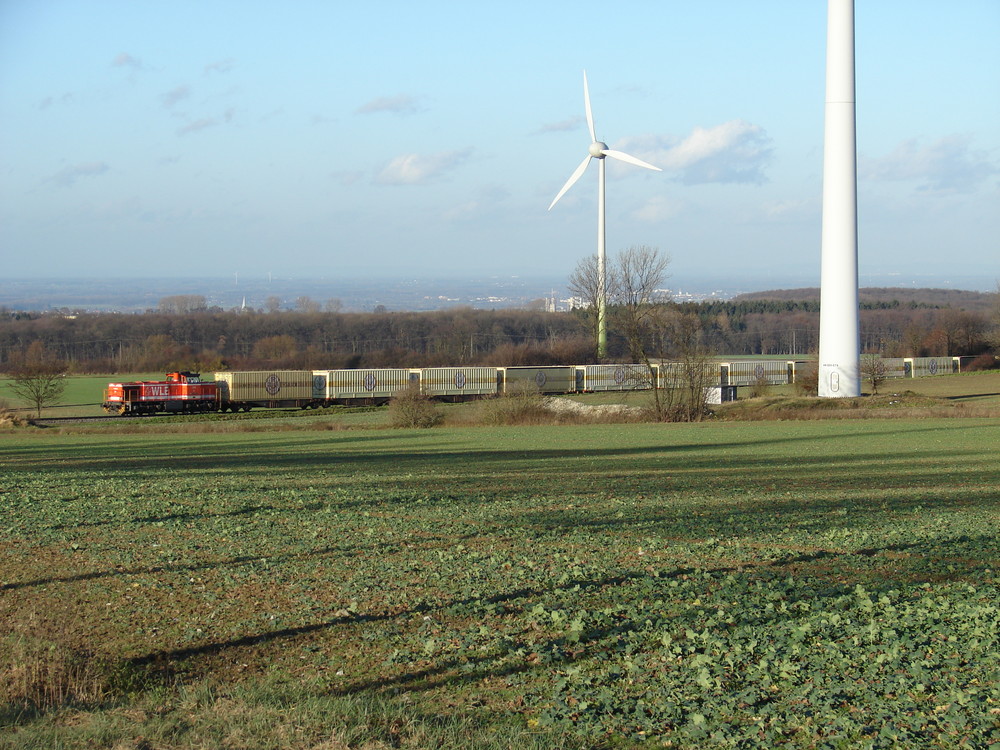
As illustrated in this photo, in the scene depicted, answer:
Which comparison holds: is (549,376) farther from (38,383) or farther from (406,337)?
(406,337)

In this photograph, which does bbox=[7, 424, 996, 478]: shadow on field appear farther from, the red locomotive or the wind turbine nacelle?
the wind turbine nacelle

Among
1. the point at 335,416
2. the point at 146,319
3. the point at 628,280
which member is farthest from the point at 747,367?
the point at 146,319

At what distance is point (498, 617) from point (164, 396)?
63.4m


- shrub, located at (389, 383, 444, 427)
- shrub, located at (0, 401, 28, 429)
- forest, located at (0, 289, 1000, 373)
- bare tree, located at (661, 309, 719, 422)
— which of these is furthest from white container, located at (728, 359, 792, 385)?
shrub, located at (0, 401, 28, 429)

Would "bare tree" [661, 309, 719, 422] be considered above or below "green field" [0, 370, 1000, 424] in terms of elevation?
above

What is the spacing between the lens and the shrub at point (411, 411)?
164ft

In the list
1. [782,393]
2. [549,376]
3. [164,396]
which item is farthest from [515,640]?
[549,376]

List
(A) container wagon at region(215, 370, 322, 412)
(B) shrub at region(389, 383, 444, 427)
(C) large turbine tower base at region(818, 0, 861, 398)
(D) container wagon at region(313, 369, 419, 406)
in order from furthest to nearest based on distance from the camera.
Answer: (D) container wagon at region(313, 369, 419, 406)
(A) container wagon at region(215, 370, 322, 412)
(B) shrub at region(389, 383, 444, 427)
(C) large turbine tower base at region(818, 0, 861, 398)

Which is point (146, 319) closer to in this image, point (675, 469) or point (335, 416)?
point (335, 416)

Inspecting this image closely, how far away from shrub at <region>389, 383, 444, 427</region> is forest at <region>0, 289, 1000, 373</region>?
181ft

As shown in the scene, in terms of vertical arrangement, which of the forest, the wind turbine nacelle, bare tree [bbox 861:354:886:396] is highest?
the wind turbine nacelle

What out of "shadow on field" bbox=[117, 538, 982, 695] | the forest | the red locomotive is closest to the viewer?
"shadow on field" bbox=[117, 538, 982, 695]

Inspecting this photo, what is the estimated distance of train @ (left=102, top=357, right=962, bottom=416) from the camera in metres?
66.2

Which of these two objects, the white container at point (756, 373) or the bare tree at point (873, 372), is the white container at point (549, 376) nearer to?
the white container at point (756, 373)
